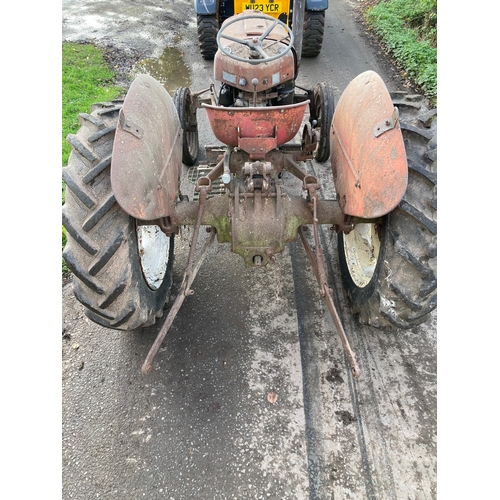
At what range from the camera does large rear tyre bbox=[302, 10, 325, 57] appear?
6.52 m

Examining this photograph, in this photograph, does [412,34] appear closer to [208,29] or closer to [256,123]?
[208,29]

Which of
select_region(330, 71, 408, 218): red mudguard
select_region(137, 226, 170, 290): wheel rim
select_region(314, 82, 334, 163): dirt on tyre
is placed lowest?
select_region(137, 226, 170, 290): wheel rim

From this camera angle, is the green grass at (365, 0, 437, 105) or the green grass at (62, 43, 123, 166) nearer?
the green grass at (62, 43, 123, 166)

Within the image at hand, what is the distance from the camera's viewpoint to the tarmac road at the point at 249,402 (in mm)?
2197

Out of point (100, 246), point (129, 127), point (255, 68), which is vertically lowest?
point (100, 246)

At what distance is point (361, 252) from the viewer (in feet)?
10.1

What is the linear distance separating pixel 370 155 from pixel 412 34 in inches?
260

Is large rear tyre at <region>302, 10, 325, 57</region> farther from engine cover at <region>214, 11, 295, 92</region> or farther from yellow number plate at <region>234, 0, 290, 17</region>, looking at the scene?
engine cover at <region>214, 11, 295, 92</region>

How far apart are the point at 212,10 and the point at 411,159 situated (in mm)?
4941

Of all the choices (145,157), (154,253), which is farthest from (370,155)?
(154,253)

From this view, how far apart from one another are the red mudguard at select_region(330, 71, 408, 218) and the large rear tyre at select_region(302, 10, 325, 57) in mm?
4593

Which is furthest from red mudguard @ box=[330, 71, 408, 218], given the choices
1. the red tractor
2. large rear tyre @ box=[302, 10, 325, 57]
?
large rear tyre @ box=[302, 10, 325, 57]

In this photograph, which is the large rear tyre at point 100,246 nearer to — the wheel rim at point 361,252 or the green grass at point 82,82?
the wheel rim at point 361,252

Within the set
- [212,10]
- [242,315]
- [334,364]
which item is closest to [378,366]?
[334,364]
